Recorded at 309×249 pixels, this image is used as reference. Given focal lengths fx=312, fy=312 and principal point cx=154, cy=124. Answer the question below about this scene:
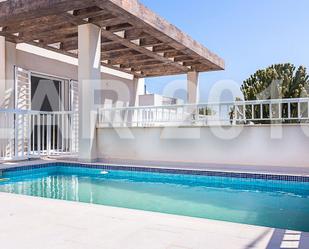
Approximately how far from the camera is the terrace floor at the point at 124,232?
7.45 feet

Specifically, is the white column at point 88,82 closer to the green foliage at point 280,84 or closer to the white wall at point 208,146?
the white wall at point 208,146

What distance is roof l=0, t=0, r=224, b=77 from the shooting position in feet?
20.9

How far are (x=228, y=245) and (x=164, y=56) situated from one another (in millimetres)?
8503

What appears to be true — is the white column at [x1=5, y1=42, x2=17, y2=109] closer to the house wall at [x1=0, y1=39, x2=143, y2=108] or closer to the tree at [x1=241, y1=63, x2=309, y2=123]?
the house wall at [x1=0, y1=39, x2=143, y2=108]

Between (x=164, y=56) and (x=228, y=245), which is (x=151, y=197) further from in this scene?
(x=164, y=56)

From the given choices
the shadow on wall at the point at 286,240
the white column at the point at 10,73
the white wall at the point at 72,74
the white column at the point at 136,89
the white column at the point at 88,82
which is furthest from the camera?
the white column at the point at 136,89

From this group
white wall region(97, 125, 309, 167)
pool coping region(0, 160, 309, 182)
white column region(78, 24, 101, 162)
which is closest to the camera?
pool coping region(0, 160, 309, 182)

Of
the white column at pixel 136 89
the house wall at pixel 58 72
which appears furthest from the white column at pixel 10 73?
the white column at pixel 136 89

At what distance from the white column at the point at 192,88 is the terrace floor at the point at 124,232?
9052 millimetres

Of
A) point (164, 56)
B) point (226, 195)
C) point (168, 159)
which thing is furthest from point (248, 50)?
point (226, 195)

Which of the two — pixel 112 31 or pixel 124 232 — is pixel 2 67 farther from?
pixel 124 232

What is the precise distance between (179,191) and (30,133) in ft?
15.7

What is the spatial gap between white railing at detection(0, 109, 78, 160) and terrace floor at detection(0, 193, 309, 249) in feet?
16.3

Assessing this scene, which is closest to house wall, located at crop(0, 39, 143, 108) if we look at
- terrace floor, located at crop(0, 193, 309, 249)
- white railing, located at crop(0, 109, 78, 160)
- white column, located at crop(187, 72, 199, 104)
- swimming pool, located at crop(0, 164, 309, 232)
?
white railing, located at crop(0, 109, 78, 160)
